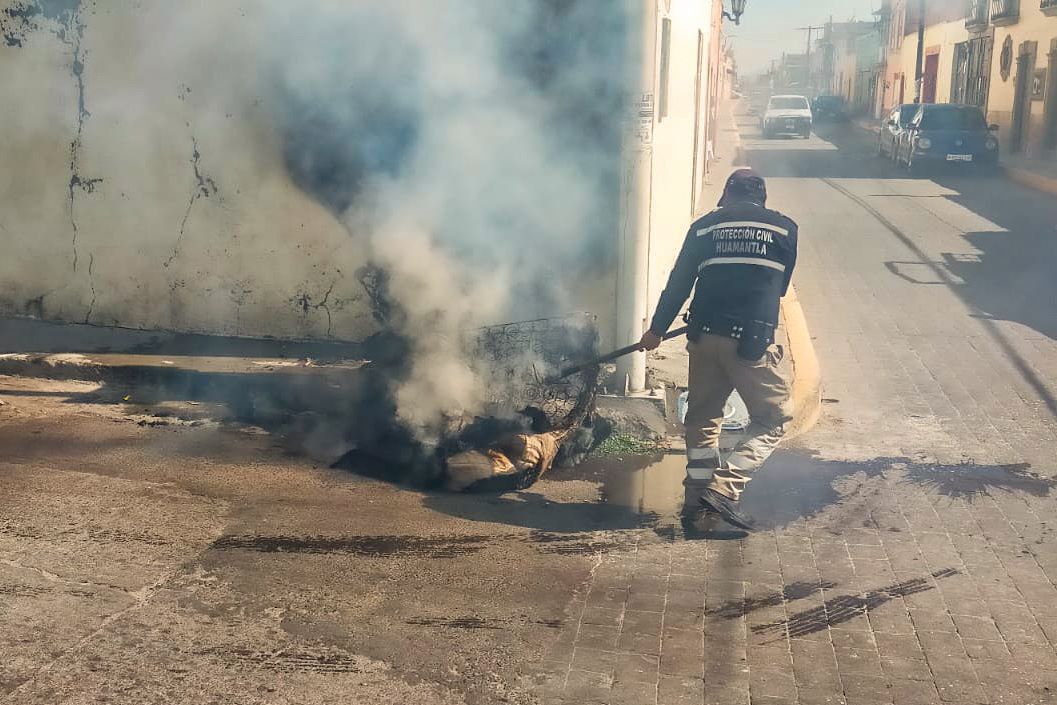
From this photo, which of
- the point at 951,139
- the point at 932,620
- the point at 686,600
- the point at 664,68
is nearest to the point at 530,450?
the point at 686,600

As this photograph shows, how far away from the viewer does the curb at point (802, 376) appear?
607cm

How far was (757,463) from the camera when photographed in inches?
183

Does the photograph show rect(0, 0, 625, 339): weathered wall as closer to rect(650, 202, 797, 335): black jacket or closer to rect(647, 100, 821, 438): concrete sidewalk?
rect(647, 100, 821, 438): concrete sidewalk

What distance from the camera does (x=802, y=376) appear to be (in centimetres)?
Result: 665

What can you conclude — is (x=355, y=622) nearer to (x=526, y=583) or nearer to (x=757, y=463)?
(x=526, y=583)

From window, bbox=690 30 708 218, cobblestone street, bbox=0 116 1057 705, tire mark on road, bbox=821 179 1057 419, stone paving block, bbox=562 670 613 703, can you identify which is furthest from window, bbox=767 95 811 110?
Answer: stone paving block, bbox=562 670 613 703

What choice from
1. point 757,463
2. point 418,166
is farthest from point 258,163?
point 757,463

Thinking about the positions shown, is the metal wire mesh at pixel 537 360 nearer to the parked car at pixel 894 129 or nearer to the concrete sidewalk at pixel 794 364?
the concrete sidewalk at pixel 794 364

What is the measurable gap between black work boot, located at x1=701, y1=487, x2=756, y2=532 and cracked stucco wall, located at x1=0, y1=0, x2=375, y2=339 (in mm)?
3064

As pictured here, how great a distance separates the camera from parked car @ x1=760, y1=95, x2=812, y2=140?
1412 inches

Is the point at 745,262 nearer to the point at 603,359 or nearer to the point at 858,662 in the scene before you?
the point at 603,359

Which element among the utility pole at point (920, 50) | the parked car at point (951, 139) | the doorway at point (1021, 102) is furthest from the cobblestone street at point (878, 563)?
the doorway at point (1021, 102)

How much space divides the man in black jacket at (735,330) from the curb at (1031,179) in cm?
A: 1666

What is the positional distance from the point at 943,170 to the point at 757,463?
67.2 feet
